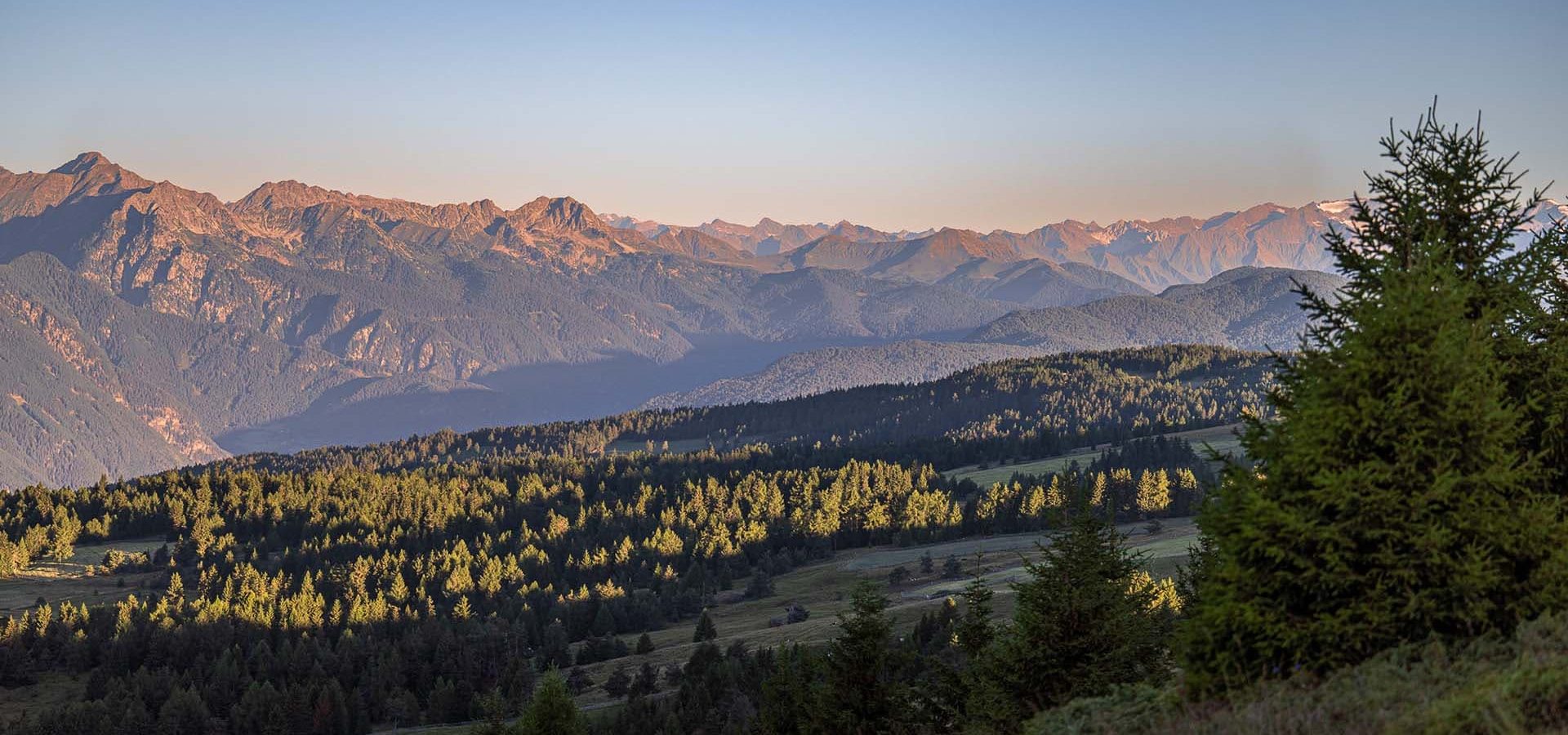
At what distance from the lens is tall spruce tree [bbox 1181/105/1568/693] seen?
21.3 metres

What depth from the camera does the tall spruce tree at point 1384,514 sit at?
2128 centimetres

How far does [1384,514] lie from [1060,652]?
14969 millimetres

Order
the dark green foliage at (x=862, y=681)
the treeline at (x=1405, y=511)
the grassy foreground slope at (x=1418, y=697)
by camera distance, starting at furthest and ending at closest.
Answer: the dark green foliage at (x=862, y=681)
the treeline at (x=1405, y=511)
the grassy foreground slope at (x=1418, y=697)

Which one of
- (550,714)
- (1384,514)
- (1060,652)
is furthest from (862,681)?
(1384,514)

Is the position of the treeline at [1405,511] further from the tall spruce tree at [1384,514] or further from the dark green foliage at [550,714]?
the dark green foliage at [550,714]

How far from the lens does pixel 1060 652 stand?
35031mm

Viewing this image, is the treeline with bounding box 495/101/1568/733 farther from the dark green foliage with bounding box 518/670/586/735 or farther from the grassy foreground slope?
the dark green foliage with bounding box 518/670/586/735

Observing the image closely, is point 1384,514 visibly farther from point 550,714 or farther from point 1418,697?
point 550,714

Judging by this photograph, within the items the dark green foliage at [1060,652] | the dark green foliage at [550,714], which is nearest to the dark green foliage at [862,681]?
the dark green foliage at [1060,652]

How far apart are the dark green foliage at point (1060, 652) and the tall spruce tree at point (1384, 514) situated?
1077cm

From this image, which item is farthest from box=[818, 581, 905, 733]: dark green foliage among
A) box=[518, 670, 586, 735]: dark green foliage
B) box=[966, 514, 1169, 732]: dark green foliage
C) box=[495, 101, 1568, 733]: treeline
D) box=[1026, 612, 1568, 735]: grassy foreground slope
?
box=[1026, 612, 1568, 735]: grassy foreground slope

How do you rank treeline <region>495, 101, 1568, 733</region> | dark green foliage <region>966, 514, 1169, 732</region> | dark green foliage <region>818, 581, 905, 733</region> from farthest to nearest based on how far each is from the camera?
dark green foliage <region>818, 581, 905, 733</region>
dark green foliage <region>966, 514, 1169, 732</region>
treeline <region>495, 101, 1568, 733</region>

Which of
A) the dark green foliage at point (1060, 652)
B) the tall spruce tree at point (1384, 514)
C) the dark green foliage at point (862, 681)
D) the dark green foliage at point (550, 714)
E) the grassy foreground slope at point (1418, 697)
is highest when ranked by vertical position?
the tall spruce tree at point (1384, 514)

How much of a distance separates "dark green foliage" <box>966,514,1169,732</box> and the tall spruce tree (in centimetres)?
1077
